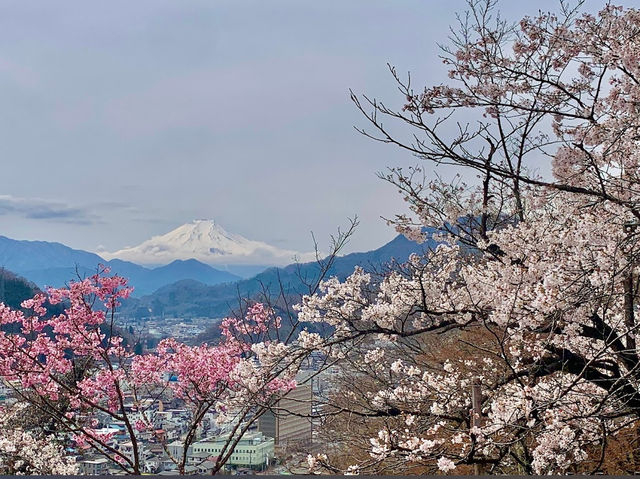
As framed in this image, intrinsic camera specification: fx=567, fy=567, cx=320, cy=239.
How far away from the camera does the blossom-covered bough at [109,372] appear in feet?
9.59

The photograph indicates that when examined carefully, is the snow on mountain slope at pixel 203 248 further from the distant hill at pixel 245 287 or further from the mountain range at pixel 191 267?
the distant hill at pixel 245 287

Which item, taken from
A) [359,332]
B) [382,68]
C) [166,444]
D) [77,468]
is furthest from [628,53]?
[77,468]

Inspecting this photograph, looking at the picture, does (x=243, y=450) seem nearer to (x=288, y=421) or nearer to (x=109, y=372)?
(x=288, y=421)

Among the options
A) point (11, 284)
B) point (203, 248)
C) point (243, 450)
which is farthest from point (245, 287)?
point (11, 284)

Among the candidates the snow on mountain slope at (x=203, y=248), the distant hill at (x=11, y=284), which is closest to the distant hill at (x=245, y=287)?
the snow on mountain slope at (x=203, y=248)

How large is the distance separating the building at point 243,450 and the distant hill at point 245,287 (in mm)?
911

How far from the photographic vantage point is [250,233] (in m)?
8.03

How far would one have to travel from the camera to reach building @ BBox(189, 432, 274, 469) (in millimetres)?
2973

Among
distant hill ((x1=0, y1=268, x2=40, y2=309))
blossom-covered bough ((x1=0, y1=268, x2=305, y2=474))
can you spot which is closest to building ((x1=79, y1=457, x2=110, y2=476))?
blossom-covered bough ((x1=0, y1=268, x2=305, y2=474))

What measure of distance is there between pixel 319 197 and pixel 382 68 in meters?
2.96

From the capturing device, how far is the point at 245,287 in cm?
411

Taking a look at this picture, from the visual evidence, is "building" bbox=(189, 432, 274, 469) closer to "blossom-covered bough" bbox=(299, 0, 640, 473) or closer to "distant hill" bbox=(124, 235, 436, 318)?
"blossom-covered bough" bbox=(299, 0, 640, 473)

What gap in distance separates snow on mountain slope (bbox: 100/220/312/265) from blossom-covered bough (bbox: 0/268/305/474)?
12.5 ft

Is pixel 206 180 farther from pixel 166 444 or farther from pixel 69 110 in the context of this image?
pixel 166 444
